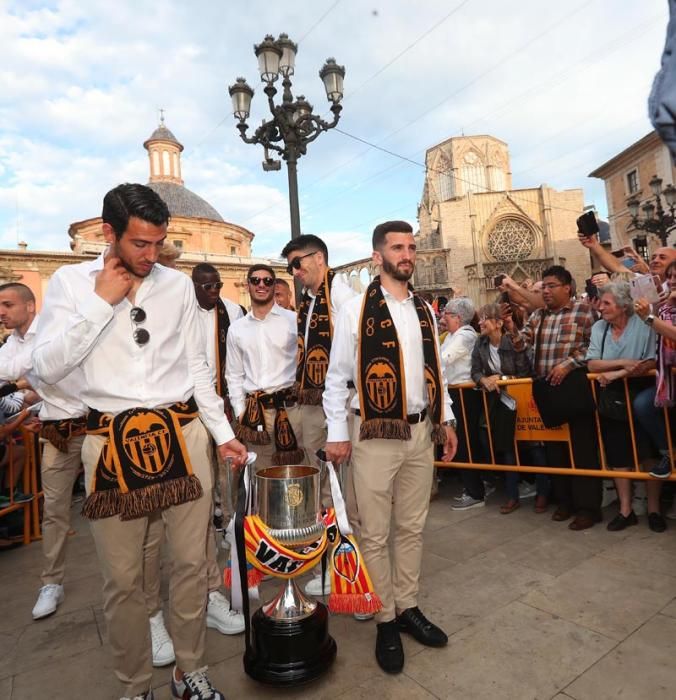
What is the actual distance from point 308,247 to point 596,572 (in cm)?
310

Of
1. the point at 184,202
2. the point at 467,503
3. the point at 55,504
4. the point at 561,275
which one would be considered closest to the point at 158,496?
the point at 55,504

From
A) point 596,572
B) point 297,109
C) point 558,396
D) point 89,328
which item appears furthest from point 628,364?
point 297,109

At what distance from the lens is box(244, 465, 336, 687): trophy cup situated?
2385 mm

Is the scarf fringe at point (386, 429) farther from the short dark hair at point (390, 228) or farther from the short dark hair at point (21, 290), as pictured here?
the short dark hair at point (21, 290)

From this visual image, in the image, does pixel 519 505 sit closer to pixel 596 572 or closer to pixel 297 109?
pixel 596 572

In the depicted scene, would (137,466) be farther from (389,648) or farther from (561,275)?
(561,275)

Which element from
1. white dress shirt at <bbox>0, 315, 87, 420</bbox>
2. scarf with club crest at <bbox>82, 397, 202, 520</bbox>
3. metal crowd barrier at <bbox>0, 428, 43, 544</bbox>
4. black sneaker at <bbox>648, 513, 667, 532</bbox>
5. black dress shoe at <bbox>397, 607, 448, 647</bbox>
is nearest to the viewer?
scarf with club crest at <bbox>82, 397, 202, 520</bbox>

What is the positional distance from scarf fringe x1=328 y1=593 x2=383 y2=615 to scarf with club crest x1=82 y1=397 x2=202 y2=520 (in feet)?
3.17

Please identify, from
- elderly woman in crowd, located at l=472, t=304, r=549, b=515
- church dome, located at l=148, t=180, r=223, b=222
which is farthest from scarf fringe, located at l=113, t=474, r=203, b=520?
church dome, located at l=148, t=180, r=223, b=222

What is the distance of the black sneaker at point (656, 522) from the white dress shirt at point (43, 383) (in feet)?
14.1

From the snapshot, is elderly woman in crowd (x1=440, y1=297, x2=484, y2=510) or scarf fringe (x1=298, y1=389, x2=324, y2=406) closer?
scarf fringe (x1=298, y1=389, x2=324, y2=406)

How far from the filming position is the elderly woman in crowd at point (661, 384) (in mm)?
3721

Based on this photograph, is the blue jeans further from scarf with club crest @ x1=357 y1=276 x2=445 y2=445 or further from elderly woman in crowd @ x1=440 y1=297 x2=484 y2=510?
scarf with club crest @ x1=357 y1=276 x2=445 y2=445

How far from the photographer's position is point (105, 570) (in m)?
2.14
